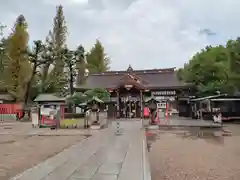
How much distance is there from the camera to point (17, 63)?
3397 cm

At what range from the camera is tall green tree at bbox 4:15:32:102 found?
33906 mm

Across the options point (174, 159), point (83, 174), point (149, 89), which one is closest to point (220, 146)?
point (174, 159)

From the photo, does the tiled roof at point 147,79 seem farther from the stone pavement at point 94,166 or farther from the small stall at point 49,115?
the stone pavement at point 94,166

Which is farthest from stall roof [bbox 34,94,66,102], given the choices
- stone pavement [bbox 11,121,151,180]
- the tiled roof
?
stone pavement [bbox 11,121,151,180]

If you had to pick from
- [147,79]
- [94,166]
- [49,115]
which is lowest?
[94,166]

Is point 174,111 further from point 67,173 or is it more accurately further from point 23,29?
point 67,173

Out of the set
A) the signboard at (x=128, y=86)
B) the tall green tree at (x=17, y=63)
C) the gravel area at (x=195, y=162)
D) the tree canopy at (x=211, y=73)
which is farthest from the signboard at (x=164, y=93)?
the gravel area at (x=195, y=162)

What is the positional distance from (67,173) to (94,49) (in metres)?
50.3

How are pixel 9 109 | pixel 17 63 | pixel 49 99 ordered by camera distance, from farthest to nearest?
pixel 17 63, pixel 9 109, pixel 49 99

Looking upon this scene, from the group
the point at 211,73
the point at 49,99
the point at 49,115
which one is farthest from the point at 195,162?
the point at 211,73

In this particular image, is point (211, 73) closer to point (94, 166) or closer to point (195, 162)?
point (195, 162)

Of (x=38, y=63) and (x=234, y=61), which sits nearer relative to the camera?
(x=234, y=61)

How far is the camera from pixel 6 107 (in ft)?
107

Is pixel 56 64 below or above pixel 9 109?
above
